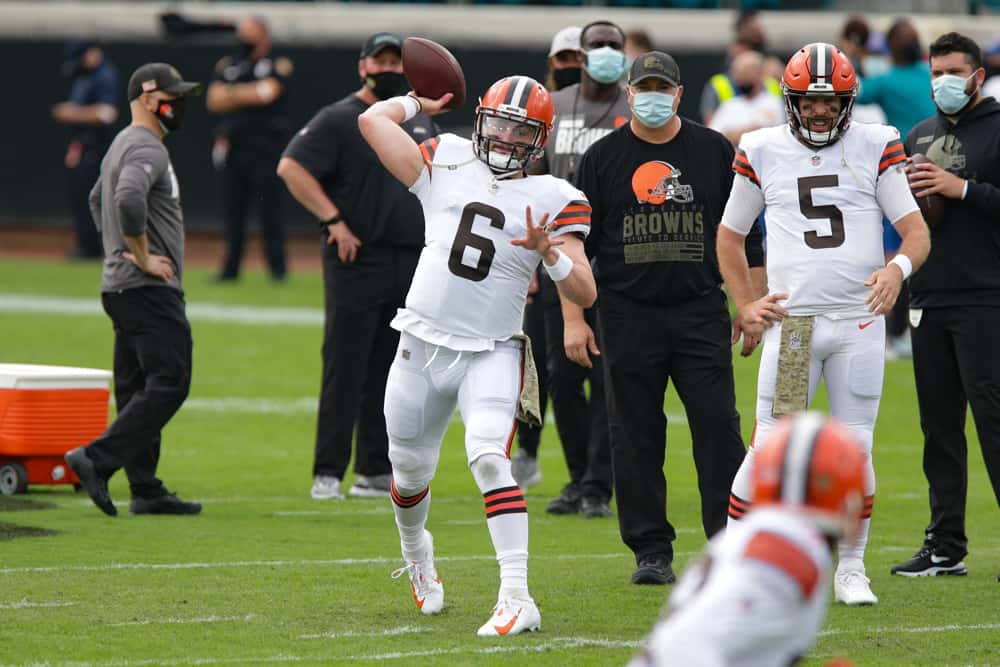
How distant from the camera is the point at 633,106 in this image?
699 centimetres

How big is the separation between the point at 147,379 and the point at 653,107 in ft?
9.49

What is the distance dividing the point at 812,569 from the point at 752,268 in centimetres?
368

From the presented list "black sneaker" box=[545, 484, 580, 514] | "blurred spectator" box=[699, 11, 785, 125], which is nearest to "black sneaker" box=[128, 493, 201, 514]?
"black sneaker" box=[545, 484, 580, 514]

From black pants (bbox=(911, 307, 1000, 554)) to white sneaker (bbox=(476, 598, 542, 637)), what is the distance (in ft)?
7.04

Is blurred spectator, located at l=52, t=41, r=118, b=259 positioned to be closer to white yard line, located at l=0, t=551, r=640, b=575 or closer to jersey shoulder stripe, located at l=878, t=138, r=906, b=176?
white yard line, located at l=0, t=551, r=640, b=575

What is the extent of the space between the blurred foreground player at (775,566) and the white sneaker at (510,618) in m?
2.29

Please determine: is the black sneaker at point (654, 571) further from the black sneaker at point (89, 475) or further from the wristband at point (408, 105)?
the black sneaker at point (89, 475)

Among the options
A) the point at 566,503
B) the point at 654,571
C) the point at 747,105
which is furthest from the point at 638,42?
the point at 654,571

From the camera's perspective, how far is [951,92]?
23.7ft

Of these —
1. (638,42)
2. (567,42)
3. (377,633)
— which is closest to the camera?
(377,633)

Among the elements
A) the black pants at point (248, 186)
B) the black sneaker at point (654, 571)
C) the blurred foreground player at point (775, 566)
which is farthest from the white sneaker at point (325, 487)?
the black pants at point (248, 186)

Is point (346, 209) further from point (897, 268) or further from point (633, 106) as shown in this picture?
point (897, 268)

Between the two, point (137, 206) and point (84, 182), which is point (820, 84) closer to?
point (137, 206)

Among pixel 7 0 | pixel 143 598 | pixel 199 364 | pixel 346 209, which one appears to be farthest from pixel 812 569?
pixel 7 0
